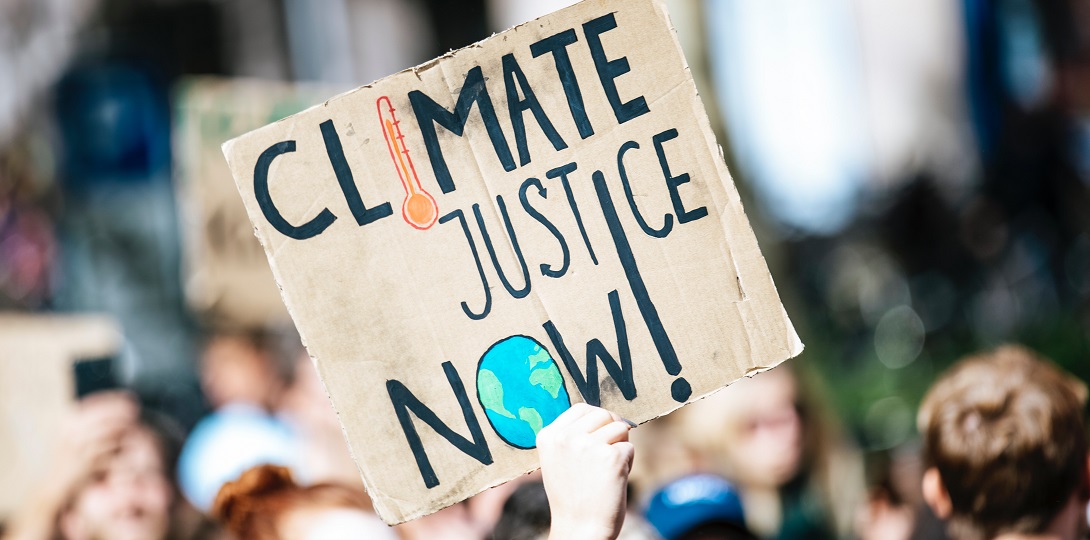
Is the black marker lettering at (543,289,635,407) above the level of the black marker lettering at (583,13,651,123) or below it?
below

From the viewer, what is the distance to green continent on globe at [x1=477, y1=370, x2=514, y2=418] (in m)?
1.86

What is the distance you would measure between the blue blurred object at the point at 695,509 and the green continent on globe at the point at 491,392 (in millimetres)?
960

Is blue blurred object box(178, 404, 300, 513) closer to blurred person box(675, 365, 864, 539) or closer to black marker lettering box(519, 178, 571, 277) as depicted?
blurred person box(675, 365, 864, 539)

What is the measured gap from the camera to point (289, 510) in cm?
218

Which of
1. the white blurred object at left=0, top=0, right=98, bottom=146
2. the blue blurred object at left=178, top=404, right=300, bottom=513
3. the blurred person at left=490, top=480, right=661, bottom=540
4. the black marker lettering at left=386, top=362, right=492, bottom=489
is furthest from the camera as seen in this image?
the white blurred object at left=0, top=0, right=98, bottom=146

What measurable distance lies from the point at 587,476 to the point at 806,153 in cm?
940

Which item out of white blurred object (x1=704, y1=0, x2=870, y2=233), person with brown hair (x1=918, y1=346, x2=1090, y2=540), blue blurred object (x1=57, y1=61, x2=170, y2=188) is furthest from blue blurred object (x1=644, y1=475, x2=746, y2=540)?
white blurred object (x1=704, y1=0, x2=870, y2=233)

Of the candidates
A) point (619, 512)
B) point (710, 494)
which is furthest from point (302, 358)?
point (619, 512)

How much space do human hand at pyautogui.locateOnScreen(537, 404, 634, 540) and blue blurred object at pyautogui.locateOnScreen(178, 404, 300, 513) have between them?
84.1 inches

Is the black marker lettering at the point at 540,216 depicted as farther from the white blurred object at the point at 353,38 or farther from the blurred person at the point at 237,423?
the white blurred object at the point at 353,38

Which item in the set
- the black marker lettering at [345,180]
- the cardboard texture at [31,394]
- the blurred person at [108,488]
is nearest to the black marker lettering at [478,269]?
the black marker lettering at [345,180]

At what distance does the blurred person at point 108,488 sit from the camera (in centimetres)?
315

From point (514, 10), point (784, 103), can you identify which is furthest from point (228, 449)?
point (784, 103)

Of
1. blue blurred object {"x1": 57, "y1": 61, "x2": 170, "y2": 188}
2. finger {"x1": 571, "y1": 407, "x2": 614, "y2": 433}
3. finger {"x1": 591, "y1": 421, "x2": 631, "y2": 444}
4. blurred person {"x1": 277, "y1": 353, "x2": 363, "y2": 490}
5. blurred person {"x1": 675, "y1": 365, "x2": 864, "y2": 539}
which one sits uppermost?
blue blurred object {"x1": 57, "y1": 61, "x2": 170, "y2": 188}
